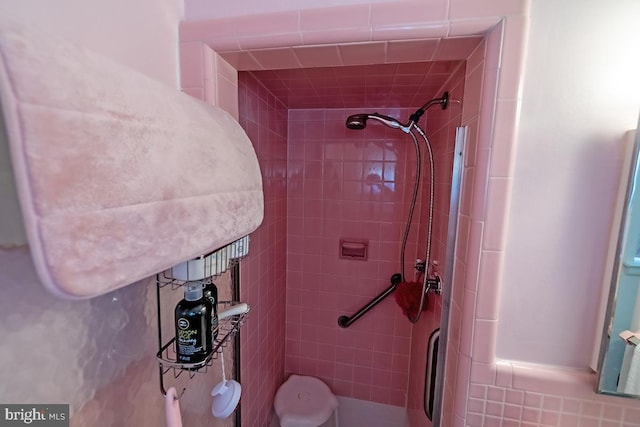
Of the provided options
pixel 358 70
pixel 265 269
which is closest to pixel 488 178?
pixel 358 70

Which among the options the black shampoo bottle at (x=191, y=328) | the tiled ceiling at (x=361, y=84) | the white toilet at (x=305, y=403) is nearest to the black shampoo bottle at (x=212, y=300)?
the black shampoo bottle at (x=191, y=328)

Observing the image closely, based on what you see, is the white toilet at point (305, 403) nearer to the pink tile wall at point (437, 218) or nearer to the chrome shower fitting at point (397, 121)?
the pink tile wall at point (437, 218)

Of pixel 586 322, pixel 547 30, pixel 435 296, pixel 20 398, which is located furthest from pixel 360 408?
pixel 547 30

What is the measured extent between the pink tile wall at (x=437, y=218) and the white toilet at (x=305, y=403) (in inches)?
19.7

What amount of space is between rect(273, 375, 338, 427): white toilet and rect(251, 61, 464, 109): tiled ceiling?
180 cm

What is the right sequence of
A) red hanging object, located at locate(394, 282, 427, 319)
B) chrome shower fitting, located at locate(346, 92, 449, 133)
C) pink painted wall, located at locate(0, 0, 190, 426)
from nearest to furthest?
pink painted wall, located at locate(0, 0, 190, 426) < chrome shower fitting, located at locate(346, 92, 449, 133) < red hanging object, located at locate(394, 282, 427, 319)

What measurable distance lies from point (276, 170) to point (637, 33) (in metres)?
1.35

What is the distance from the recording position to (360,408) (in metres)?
1.78

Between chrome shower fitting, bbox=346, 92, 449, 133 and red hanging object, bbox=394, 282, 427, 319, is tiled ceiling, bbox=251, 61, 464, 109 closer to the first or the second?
chrome shower fitting, bbox=346, 92, 449, 133

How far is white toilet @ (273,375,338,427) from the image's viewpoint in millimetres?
1540

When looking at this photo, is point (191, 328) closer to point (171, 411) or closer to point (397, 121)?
point (171, 411)

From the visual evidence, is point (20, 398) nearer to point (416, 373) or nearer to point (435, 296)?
point (435, 296)

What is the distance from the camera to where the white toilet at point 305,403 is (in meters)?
1.54

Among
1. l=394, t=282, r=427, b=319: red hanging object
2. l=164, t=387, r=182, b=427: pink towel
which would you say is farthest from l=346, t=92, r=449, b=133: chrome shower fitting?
l=164, t=387, r=182, b=427: pink towel
